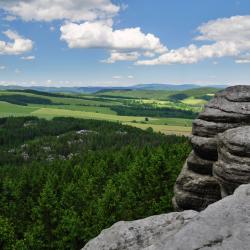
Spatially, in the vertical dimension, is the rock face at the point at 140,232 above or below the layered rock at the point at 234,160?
below

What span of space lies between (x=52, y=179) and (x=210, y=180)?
2718 inches

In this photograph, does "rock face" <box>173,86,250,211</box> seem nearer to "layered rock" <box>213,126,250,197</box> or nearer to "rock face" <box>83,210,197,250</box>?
"layered rock" <box>213,126,250,197</box>

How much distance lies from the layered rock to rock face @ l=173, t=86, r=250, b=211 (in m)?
1.59

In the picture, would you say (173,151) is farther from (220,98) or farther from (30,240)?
(220,98)

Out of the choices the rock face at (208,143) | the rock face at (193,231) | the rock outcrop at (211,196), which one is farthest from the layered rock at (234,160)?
the rock face at (193,231)

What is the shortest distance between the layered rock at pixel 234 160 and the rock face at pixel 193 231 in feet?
41.4

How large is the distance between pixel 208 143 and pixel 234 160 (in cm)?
696

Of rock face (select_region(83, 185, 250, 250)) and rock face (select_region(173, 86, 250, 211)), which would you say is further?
rock face (select_region(173, 86, 250, 211))

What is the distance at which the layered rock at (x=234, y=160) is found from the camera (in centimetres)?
3434

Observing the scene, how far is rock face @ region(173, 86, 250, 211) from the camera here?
132ft

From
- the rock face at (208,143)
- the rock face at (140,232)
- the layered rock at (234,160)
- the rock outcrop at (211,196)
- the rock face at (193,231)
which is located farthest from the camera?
the rock face at (208,143)

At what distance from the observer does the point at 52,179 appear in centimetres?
10600

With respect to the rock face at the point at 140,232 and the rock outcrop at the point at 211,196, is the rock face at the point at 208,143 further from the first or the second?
the rock face at the point at 140,232

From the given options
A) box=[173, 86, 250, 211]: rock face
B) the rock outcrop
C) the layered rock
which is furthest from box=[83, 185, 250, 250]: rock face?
box=[173, 86, 250, 211]: rock face
